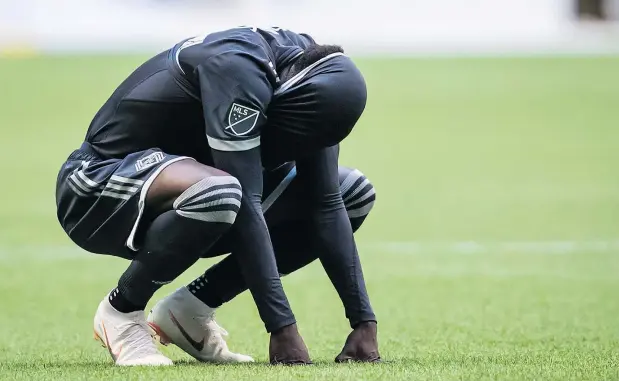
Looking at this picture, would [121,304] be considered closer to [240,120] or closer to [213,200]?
[213,200]

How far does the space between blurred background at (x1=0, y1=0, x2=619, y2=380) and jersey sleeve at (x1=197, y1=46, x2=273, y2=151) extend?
74cm

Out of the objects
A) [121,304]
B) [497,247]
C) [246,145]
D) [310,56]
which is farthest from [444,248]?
[246,145]

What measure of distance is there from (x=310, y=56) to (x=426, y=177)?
8671 millimetres

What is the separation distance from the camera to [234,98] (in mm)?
3906

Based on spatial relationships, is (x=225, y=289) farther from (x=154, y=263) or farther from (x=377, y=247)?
(x=377, y=247)

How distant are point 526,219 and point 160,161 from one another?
6362 millimetres

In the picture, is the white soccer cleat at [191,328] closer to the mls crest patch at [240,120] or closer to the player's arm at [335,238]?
the player's arm at [335,238]

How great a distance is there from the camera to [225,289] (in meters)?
4.57

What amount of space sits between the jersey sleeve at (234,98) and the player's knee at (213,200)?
0.12 meters

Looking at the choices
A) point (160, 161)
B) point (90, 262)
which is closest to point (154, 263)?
point (160, 161)

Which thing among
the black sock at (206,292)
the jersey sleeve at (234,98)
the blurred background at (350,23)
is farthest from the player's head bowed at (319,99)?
the blurred background at (350,23)

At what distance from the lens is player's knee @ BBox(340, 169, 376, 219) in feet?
14.9

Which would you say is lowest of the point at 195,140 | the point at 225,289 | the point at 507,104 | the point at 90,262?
the point at 507,104

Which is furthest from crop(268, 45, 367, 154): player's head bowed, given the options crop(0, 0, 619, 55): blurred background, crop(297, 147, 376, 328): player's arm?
crop(0, 0, 619, 55): blurred background
